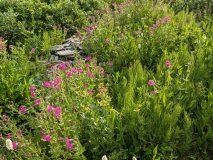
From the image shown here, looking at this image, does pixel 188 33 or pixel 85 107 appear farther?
pixel 188 33

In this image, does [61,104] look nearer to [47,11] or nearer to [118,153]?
[118,153]

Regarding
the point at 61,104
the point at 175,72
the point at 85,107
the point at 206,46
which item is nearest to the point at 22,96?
the point at 61,104

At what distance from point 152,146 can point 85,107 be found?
0.72 m

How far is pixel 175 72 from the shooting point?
352 centimetres

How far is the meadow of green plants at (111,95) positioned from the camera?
2.49 meters

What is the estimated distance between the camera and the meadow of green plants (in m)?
2.49

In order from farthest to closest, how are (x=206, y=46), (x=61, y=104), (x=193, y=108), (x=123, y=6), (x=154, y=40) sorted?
(x=123, y=6)
(x=154, y=40)
(x=206, y=46)
(x=193, y=108)
(x=61, y=104)

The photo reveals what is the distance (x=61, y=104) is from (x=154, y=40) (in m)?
2.19

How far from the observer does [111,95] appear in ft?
10.8

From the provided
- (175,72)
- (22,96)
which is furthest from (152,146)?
(22,96)

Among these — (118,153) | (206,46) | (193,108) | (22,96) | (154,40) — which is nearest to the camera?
(118,153)

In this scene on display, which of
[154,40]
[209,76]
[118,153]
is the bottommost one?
[118,153]

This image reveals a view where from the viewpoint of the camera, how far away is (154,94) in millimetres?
2801

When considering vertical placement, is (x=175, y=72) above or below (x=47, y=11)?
below
